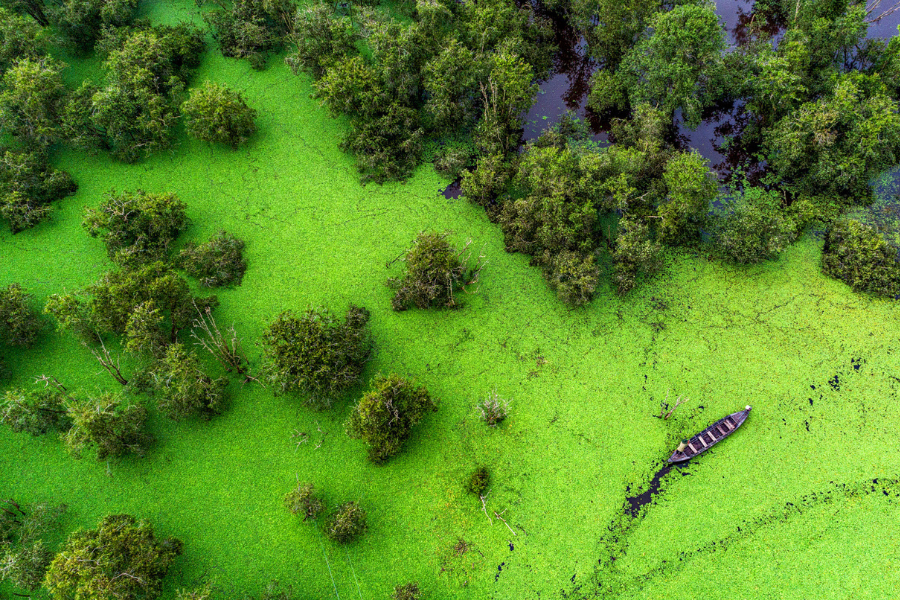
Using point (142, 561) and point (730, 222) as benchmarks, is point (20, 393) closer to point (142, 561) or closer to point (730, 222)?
point (142, 561)

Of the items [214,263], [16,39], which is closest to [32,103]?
[16,39]

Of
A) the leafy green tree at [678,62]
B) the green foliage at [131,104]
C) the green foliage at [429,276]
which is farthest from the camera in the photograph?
the green foliage at [131,104]

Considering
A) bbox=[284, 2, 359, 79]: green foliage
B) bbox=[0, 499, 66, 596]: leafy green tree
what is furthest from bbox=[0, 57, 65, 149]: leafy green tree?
bbox=[0, 499, 66, 596]: leafy green tree

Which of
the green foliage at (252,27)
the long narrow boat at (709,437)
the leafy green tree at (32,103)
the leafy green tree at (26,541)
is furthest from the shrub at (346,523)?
the green foliage at (252,27)

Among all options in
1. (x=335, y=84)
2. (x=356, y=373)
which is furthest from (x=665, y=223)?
(x=335, y=84)

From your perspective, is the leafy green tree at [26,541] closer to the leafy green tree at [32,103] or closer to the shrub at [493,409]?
the shrub at [493,409]

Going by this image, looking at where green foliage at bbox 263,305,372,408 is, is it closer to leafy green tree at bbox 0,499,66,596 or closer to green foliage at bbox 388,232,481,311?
green foliage at bbox 388,232,481,311

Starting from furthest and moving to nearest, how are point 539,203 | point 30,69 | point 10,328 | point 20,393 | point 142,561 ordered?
1. point 30,69
2. point 539,203
3. point 10,328
4. point 20,393
5. point 142,561
